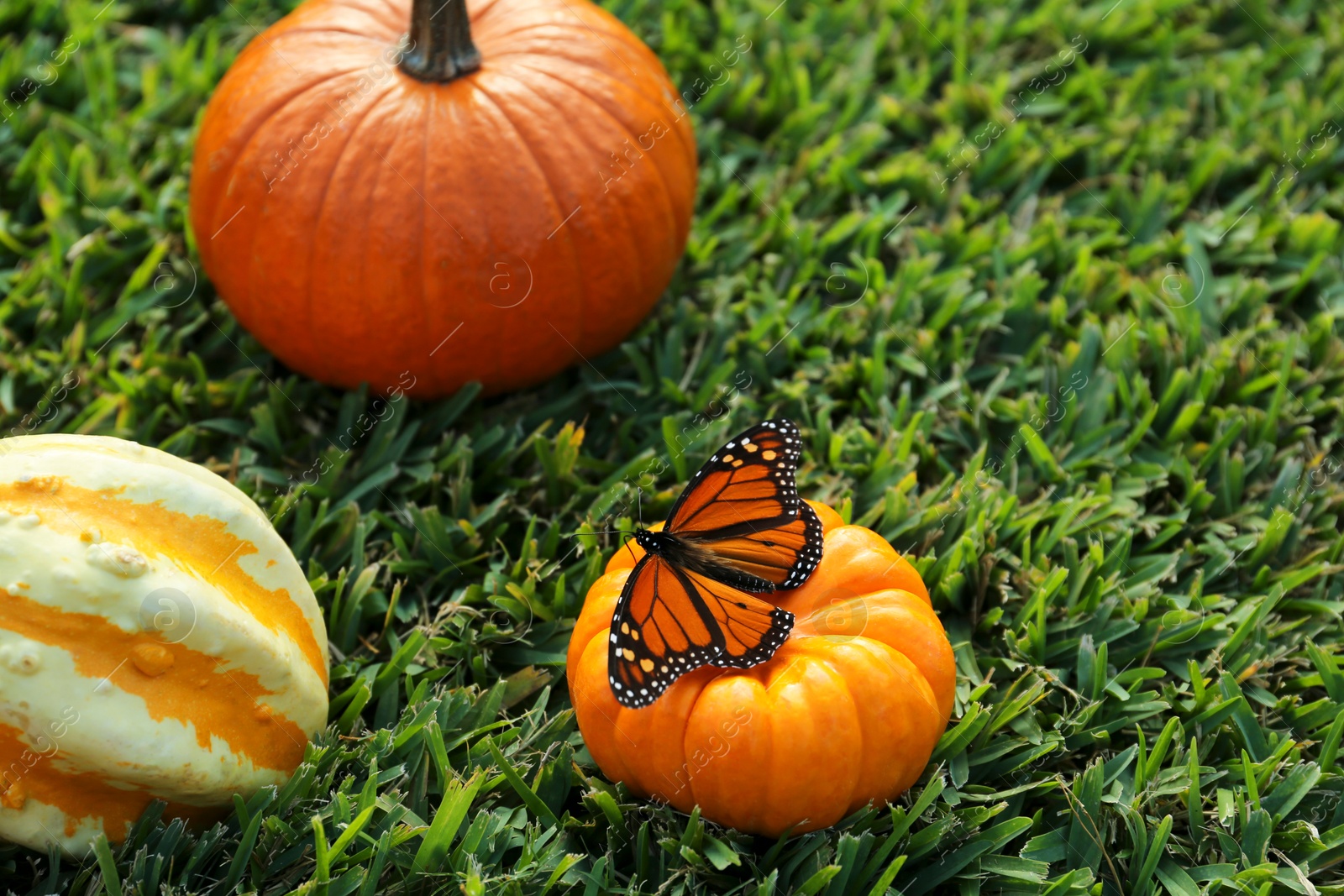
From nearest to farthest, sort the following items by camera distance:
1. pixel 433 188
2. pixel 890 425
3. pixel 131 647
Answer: pixel 131 647
pixel 433 188
pixel 890 425

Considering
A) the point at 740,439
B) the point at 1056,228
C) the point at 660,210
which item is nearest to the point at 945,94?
the point at 1056,228

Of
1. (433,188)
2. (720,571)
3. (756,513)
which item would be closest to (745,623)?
(720,571)

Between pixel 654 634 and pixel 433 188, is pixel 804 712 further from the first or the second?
pixel 433 188

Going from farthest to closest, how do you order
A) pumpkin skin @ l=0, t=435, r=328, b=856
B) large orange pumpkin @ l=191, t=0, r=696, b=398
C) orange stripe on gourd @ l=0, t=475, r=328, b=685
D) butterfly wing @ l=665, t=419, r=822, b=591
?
large orange pumpkin @ l=191, t=0, r=696, b=398 < butterfly wing @ l=665, t=419, r=822, b=591 < orange stripe on gourd @ l=0, t=475, r=328, b=685 < pumpkin skin @ l=0, t=435, r=328, b=856

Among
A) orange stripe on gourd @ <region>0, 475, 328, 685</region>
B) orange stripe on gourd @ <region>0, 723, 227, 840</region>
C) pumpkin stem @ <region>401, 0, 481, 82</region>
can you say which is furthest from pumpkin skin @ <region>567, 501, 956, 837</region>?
pumpkin stem @ <region>401, 0, 481, 82</region>

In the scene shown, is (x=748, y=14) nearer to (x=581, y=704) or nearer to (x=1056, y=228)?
(x=1056, y=228)

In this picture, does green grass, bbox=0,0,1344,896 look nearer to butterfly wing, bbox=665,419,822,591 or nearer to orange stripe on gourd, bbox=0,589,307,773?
orange stripe on gourd, bbox=0,589,307,773

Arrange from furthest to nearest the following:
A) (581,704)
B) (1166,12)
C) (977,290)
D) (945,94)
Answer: (1166,12)
(945,94)
(977,290)
(581,704)
